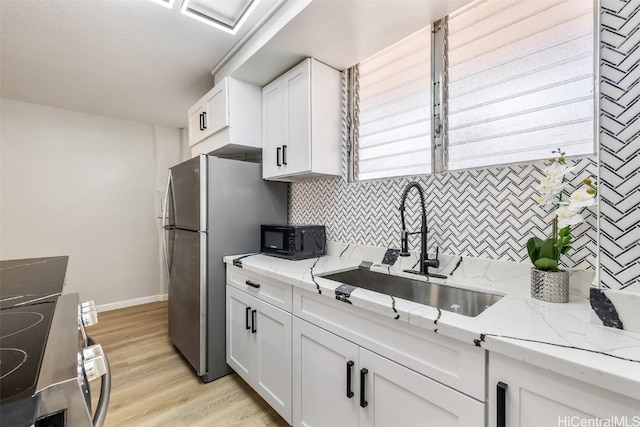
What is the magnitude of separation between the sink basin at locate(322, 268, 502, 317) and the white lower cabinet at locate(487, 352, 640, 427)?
465 millimetres

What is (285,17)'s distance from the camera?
154 cm

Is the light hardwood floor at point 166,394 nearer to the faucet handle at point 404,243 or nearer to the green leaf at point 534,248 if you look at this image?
the faucet handle at point 404,243

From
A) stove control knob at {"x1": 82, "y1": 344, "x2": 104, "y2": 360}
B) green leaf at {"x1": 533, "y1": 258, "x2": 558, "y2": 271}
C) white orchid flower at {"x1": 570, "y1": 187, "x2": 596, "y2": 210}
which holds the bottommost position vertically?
stove control knob at {"x1": 82, "y1": 344, "x2": 104, "y2": 360}

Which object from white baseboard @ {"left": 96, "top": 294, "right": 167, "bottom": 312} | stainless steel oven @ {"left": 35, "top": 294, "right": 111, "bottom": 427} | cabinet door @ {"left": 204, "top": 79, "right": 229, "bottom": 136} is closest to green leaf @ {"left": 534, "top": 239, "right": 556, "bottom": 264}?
stainless steel oven @ {"left": 35, "top": 294, "right": 111, "bottom": 427}

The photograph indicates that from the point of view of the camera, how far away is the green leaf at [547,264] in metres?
1.02

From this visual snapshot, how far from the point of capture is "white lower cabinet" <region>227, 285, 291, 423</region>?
148 cm

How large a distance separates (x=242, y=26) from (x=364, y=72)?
2.78 ft

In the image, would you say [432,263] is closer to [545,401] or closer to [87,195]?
[545,401]

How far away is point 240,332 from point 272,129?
1.47m

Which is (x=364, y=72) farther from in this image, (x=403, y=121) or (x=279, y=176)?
(x=279, y=176)

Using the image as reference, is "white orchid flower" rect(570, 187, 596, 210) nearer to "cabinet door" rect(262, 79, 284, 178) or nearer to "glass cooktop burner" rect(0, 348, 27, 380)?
"glass cooktop burner" rect(0, 348, 27, 380)

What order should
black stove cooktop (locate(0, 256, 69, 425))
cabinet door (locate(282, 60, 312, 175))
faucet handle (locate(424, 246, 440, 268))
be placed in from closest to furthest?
black stove cooktop (locate(0, 256, 69, 425)) < faucet handle (locate(424, 246, 440, 268)) < cabinet door (locate(282, 60, 312, 175))

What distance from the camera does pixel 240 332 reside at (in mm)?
1868

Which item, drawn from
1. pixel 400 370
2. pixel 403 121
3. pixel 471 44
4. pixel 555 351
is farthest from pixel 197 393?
pixel 471 44
